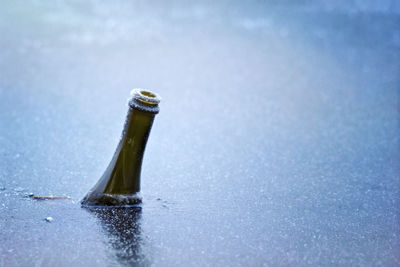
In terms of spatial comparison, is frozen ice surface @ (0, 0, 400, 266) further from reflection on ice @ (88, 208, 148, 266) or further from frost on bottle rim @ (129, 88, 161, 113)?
frost on bottle rim @ (129, 88, 161, 113)

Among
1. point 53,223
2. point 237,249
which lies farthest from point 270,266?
point 53,223

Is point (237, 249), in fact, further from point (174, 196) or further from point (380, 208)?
point (380, 208)

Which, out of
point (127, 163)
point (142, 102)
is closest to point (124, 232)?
point (127, 163)

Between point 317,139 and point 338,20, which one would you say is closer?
point 317,139

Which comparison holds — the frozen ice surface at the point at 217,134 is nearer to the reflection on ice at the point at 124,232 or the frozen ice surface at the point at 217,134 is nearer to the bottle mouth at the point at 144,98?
the reflection on ice at the point at 124,232

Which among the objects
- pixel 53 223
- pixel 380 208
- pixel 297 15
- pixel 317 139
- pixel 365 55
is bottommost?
pixel 53 223

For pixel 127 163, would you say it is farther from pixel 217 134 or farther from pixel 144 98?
pixel 217 134

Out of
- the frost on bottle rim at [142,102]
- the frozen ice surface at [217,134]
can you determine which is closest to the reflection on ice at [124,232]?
the frozen ice surface at [217,134]
